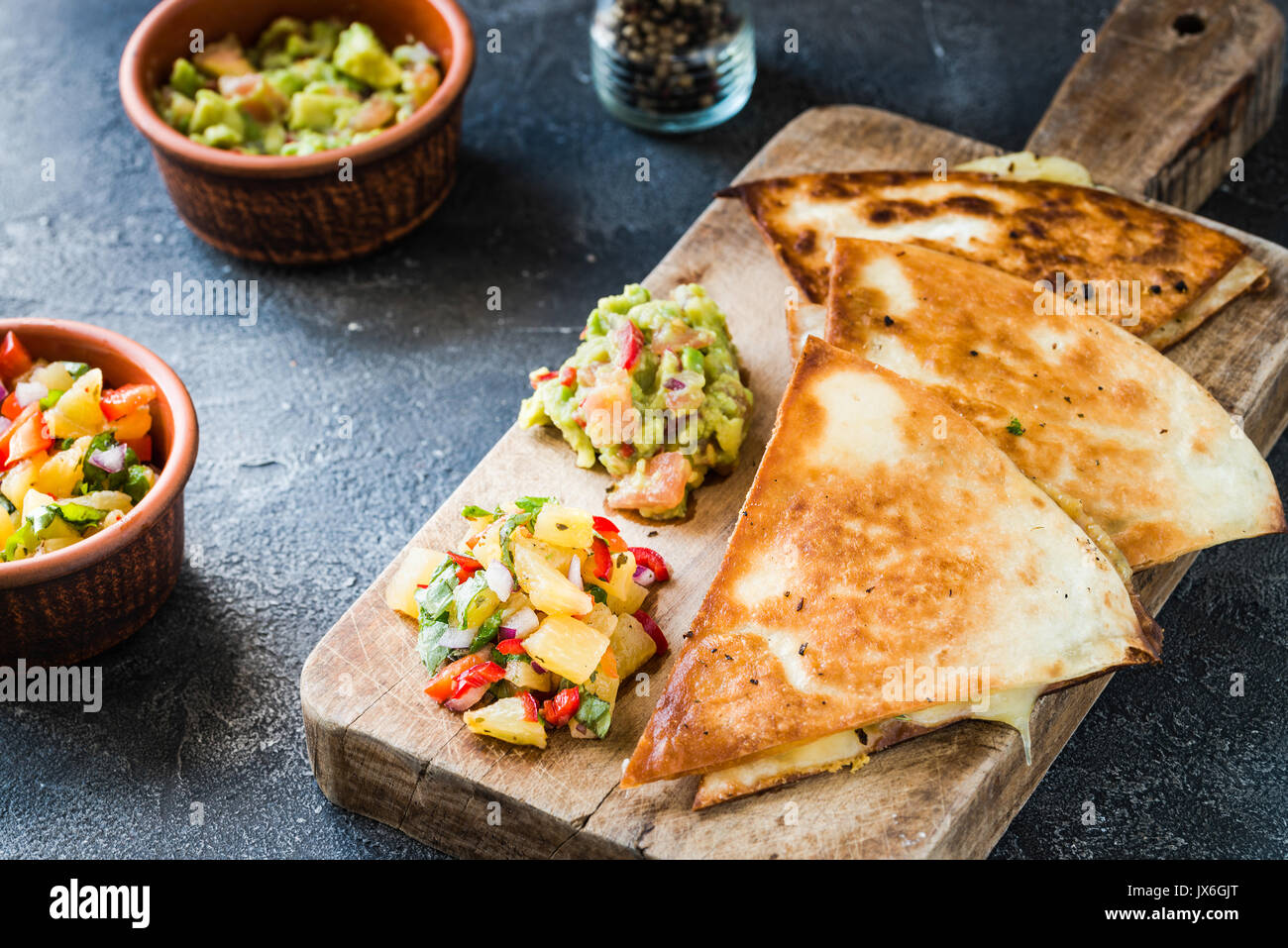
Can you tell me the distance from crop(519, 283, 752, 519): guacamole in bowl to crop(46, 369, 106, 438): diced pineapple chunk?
3.77 feet

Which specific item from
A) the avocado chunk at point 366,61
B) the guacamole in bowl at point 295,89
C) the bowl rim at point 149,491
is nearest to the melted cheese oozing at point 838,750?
the bowl rim at point 149,491

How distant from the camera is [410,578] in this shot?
3.41 metres

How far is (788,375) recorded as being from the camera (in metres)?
4.07

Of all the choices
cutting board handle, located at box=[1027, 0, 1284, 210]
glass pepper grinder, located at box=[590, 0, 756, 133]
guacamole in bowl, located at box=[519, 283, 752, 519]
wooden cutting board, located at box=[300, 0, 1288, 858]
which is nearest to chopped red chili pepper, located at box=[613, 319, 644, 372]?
guacamole in bowl, located at box=[519, 283, 752, 519]

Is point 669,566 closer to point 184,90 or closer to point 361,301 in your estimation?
point 361,301

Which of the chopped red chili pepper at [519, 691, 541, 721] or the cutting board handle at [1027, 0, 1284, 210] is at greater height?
the cutting board handle at [1027, 0, 1284, 210]

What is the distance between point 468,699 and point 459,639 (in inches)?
5.7

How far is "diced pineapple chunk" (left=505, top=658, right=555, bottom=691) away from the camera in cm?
316

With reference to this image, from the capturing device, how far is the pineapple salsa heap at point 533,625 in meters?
3.14

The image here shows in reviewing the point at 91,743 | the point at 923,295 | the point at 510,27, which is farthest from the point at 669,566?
the point at 510,27

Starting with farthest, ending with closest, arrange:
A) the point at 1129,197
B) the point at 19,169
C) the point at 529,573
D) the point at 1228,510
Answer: the point at 19,169, the point at 1129,197, the point at 1228,510, the point at 529,573

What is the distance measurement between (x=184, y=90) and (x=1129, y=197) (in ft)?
10.8

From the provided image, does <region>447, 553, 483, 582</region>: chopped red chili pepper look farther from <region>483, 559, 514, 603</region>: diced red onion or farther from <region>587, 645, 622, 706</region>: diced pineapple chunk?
<region>587, 645, 622, 706</region>: diced pineapple chunk

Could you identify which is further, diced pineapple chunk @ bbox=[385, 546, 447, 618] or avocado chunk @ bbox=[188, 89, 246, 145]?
avocado chunk @ bbox=[188, 89, 246, 145]
